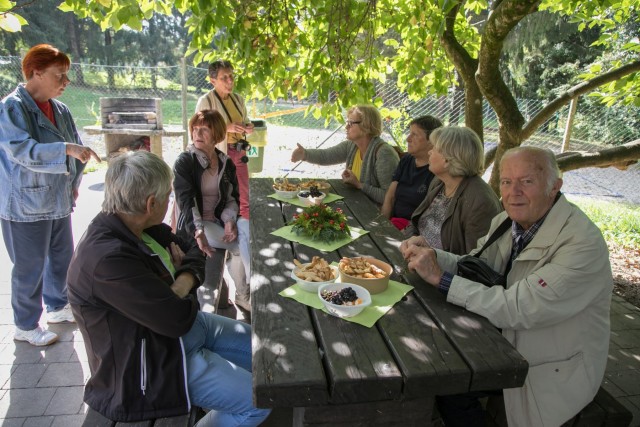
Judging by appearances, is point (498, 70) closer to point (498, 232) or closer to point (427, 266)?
point (498, 232)

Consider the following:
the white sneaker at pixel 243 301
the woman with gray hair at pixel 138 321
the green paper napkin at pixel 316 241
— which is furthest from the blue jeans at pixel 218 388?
the white sneaker at pixel 243 301

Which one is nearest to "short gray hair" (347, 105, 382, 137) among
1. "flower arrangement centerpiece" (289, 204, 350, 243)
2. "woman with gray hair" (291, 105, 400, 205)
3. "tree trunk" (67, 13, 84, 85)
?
"woman with gray hair" (291, 105, 400, 205)

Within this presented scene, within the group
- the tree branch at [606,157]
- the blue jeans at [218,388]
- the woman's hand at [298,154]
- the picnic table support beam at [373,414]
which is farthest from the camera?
the woman's hand at [298,154]

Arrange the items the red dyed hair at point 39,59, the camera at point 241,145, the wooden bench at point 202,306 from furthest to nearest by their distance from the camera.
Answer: the camera at point 241,145 < the red dyed hair at point 39,59 < the wooden bench at point 202,306

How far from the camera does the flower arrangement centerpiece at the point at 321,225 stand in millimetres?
2643

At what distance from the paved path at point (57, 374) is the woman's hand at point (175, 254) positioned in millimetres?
1085

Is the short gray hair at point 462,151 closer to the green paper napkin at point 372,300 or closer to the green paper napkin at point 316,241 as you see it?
the green paper napkin at point 316,241

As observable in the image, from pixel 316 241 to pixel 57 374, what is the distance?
1.82 metres

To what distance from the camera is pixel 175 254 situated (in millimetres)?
2221

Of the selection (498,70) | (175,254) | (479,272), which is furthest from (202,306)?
(498,70)

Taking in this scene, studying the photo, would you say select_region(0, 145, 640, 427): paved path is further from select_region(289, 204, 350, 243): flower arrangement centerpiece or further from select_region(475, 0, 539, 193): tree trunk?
select_region(475, 0, 539, 193): tree trunk

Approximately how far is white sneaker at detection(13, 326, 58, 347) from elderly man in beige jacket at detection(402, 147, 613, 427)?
2.57 meters

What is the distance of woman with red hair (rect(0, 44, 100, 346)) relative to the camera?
2.86 metres

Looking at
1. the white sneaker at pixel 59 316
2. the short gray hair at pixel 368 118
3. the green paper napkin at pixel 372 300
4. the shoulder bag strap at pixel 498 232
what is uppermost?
the short gray hair at pixel 368 118
